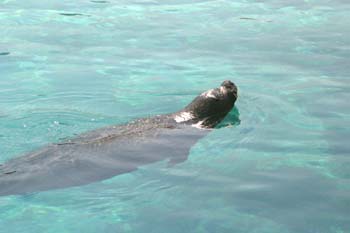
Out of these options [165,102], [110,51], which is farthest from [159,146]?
[110,51]

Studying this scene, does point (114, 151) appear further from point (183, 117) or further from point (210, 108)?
point (210, 108)

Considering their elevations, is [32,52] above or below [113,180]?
above

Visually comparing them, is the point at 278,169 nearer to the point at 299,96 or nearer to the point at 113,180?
the point at 113,180

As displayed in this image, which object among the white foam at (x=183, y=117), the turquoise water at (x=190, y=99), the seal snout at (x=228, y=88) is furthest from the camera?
the seal snout at (x=228, y=88)

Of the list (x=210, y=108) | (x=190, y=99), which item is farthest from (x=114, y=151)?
(x=190, y=99)

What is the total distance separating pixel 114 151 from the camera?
5.95m

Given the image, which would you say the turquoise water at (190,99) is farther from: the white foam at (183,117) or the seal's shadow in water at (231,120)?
the white foam at (183,117)

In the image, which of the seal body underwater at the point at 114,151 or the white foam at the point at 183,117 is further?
the white foam at the point at 183,117

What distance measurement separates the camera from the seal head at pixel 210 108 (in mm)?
7025

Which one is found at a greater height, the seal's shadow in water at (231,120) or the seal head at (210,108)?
the seal head at (210,108)

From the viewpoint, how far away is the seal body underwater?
537cm

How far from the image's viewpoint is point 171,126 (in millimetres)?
6695

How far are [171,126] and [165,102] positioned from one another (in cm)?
113

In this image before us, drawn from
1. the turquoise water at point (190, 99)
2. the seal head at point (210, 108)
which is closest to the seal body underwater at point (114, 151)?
the seal head at point (210, 108)
